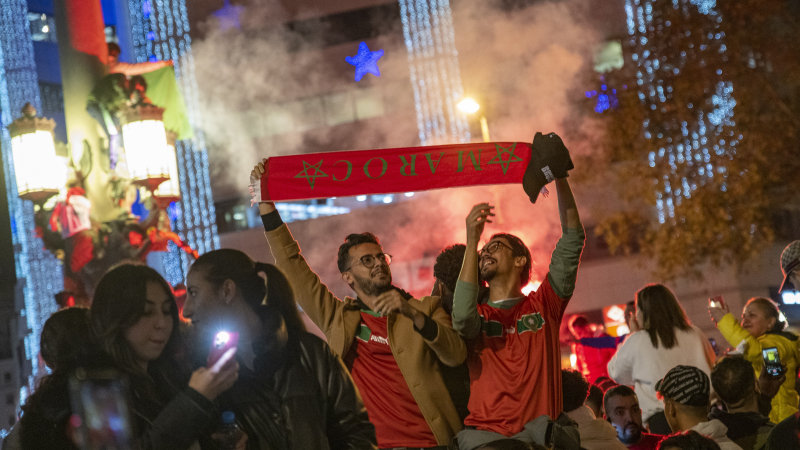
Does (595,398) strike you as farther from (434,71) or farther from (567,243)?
(434,71)

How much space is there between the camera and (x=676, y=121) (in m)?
15.7

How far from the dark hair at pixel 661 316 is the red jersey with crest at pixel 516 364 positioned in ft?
4.16

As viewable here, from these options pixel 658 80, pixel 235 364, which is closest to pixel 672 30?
pixel 658 80

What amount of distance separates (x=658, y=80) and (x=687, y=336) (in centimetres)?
1168

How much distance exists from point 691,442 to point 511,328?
898 mm

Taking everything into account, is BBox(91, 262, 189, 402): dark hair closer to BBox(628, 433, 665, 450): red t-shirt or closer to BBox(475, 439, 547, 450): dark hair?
BBox(475, 439, 547, 450): dark hair

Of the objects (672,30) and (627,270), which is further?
(627,270)

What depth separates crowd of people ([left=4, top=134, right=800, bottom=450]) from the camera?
2.23 meters

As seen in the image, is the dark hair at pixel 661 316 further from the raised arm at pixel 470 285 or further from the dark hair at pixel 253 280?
the dark hair at pixel 253 280

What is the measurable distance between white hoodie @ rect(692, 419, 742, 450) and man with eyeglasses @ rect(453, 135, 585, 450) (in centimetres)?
60

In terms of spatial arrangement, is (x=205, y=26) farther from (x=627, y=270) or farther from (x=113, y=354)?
(x=113, y=354)

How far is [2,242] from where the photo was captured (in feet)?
21.0

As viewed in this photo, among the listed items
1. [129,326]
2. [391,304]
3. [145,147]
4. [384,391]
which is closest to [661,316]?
[384,391]

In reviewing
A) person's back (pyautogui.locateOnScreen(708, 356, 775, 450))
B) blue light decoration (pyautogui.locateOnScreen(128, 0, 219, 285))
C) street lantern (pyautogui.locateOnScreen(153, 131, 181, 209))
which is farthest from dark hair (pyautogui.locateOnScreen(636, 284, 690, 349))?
blue light decoration (pyautogui.locateOnScreen(128, 0, 219, 285))
